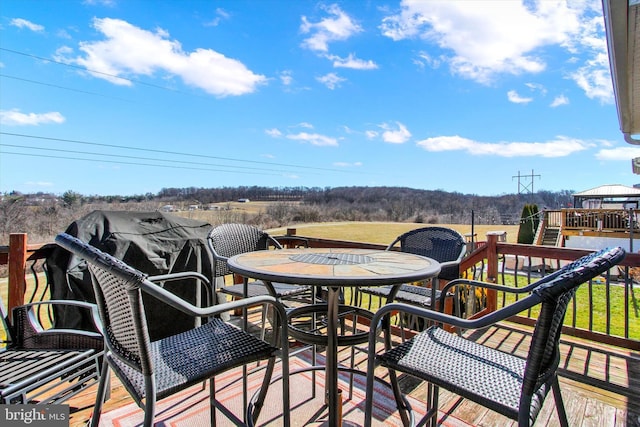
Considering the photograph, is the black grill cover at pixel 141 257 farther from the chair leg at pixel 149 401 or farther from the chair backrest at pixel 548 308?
the chair backrest at pixel 548 308

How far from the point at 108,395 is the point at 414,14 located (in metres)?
7.76

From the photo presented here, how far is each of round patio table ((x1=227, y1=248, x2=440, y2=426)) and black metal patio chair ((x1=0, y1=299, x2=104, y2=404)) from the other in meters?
0.82

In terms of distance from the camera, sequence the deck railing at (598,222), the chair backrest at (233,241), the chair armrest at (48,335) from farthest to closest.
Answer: the deck railing at (598,222) → the chair backrest at (233,241) → the chair armrest at (48,335)

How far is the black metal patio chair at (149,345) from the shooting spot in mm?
1055

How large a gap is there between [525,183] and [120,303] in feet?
139

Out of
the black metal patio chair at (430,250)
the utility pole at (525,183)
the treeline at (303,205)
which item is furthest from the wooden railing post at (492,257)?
the utility pole at (525,183)

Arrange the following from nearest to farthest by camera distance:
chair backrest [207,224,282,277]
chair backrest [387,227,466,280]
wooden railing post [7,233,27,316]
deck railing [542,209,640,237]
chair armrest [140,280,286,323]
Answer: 1. chair armrest [140,280,286,323]
2. wooden railing post [7,233,27,316]
3. chair backrest [387,227,466,280]
4. chair backrest [207,224,282,277]
5. deck railing [542,209,640,237]

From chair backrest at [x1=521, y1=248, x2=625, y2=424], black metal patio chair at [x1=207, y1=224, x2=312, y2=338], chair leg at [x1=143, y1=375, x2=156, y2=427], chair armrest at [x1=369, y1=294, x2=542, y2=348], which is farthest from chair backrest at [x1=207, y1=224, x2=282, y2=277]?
chair backrest at [x1=521, y1=248, x2=625, y2=424]

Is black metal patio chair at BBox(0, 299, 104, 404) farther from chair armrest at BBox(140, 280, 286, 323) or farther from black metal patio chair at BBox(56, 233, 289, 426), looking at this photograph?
chair armrest at BBox(140, 280, 286, 323)

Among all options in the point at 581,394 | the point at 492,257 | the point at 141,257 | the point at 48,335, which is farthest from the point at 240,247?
the point at 581,394

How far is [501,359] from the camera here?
1.44 m

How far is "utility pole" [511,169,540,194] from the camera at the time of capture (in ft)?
118

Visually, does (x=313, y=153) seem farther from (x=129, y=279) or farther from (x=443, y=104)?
(x=129, y=279)

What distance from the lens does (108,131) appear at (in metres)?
25.0
